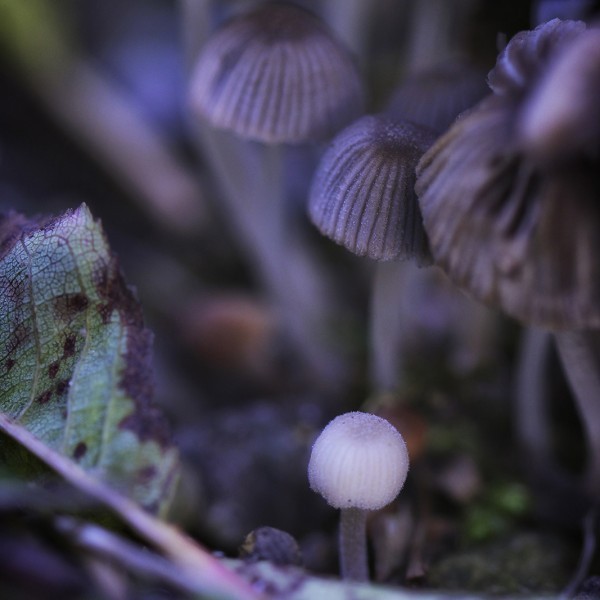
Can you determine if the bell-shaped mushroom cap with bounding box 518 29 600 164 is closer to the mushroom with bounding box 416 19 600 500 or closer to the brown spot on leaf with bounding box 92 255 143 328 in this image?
the mushroom with bounding box 416 19 600 500

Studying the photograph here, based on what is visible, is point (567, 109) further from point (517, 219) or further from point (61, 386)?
point (61, 386)

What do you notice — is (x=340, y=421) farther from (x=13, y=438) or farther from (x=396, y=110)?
(x=396, y=110)

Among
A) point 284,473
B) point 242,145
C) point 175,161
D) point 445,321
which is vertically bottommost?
point 284,473

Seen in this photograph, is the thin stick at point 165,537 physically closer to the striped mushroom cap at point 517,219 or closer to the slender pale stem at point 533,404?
the striped mushroom cap at point 517,219

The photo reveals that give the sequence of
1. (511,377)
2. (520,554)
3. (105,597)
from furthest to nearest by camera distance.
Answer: (511,377)
(520,554)
(105,597)

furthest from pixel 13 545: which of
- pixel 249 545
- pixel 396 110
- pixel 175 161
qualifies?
pixel 175 161

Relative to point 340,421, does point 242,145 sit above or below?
above

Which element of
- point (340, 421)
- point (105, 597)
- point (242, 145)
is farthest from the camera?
point (242, 145)
